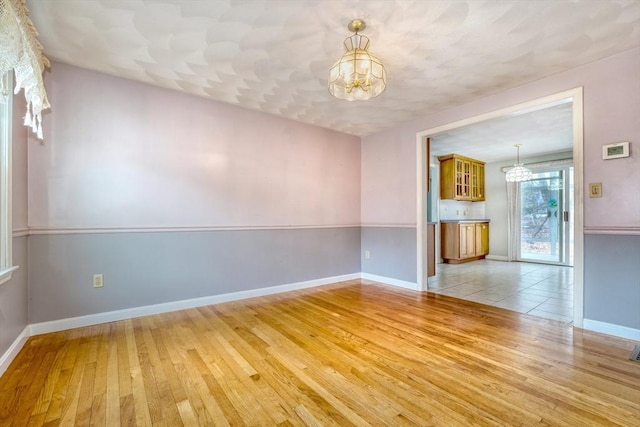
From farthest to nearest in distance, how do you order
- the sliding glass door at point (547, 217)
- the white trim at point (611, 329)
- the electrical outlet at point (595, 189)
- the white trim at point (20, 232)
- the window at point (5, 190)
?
the sliding glass door at point (547, 217), the electrical outlet at point (595, 189), the white trim at point (611, 329), the white trim at point (20, 232), the window at point (5, 190)

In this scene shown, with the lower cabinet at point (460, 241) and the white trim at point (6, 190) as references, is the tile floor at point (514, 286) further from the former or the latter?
the white trim at point (6, 190)

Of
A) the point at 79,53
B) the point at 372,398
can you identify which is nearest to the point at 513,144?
the point at 372,398

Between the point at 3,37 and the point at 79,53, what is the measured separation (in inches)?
43.9

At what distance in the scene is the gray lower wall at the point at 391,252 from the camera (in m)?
3.93

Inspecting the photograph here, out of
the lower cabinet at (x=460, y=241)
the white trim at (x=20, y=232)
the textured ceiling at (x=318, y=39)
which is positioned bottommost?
the lower cabinet at (x=460, y=241)

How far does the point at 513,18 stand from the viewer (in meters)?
1.89

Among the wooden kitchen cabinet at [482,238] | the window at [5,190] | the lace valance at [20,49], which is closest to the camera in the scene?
the lace valance at [20,49]

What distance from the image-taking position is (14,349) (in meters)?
2.00

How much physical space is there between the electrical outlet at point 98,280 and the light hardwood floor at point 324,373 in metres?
0.36

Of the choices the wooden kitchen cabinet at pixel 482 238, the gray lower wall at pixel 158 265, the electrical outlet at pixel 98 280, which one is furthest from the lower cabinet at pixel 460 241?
the electrical outlet at pixel 98 280

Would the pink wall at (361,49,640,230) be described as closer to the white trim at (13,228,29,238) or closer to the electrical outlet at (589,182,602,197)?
the electrical outlet at (589,182,602,197)

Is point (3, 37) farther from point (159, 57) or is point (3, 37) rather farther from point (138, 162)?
point (138, 162)

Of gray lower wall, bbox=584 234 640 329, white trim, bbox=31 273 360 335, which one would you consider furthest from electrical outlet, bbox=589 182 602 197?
white trim, bbox=31 273 360 335

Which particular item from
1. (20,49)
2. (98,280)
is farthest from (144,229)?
(20,49)
